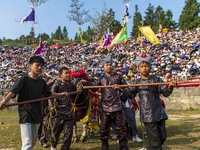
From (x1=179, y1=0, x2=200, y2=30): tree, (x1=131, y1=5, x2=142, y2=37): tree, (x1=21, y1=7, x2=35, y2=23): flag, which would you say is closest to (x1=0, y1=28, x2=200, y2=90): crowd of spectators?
(x1=21, y1=7, x2=35, y2=23): flag

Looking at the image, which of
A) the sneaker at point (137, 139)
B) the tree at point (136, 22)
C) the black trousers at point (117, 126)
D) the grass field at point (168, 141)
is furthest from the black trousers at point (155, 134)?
the tree at point (136, 22)

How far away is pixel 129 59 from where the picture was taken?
89.9 ft

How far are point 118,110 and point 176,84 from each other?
1427mm

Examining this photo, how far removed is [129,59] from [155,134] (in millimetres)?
22602

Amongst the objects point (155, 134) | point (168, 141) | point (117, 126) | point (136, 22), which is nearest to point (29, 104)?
point (117, 126)

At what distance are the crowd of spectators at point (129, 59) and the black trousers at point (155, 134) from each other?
7.83 meters

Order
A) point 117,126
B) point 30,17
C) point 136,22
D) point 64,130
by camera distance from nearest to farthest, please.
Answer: point 117,126, point 64,130, point 30,17, point 136,22

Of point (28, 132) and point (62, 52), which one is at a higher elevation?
point (62, 52)

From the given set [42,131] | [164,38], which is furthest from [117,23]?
[42,131]

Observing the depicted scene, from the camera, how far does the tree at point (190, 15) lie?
153ft

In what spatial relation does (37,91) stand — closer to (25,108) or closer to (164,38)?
(25,108)

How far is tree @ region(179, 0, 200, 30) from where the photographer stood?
153 ft

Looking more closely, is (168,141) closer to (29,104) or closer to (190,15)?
(29,104)

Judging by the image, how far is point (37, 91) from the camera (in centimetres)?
488
